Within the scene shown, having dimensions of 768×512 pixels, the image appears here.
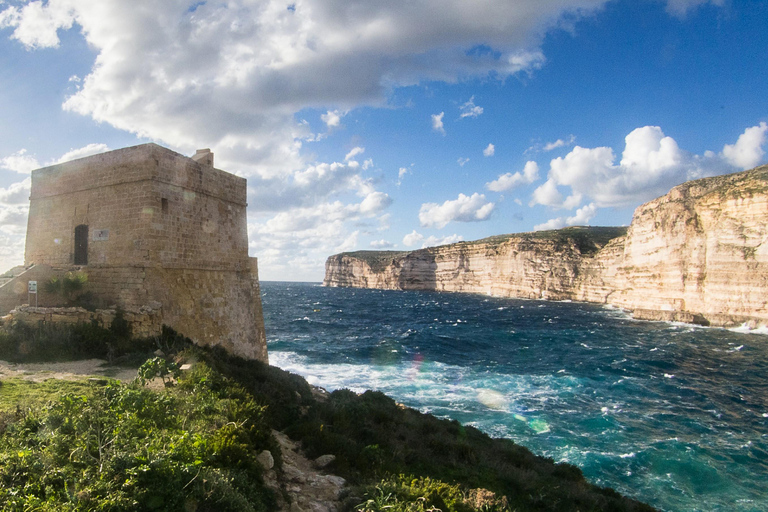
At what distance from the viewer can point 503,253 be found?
298ft

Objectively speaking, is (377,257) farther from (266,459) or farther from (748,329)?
(266,459)

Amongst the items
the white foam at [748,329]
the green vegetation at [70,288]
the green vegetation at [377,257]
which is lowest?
the white foam at [748,329]

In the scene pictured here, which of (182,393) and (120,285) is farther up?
(120,285)

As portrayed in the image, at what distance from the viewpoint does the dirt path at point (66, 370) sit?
8336 mm

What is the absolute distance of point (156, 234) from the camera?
11.4 metres

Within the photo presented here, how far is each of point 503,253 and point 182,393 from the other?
291 ft

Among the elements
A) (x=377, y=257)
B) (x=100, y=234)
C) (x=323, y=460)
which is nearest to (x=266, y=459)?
(x=323, y=460)

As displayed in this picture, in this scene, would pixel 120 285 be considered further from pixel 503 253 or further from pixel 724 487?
pixel 503 253

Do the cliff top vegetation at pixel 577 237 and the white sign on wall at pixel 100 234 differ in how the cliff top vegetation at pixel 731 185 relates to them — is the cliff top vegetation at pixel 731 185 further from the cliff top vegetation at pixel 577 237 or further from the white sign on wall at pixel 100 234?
the white sign on wall at pixel 100 234

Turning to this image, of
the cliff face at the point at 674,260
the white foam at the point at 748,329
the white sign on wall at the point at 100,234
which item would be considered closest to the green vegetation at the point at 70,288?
the white sign on wall at the point at 100,234

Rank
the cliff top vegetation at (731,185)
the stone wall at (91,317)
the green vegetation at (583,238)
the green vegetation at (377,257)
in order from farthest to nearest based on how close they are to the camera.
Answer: the green vegetation at (377,257), the green vegetation at (583,238), the cliff top vegetation at (731,185), the stone wall at (91,317)

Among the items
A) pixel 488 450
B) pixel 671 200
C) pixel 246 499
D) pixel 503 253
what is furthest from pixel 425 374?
pixel 503 253

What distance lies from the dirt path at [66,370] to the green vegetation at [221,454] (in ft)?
2.82

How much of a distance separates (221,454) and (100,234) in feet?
31.7
